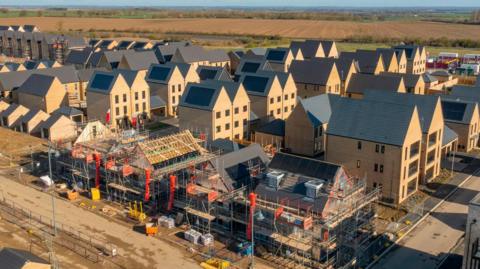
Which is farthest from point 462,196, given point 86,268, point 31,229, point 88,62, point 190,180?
point 88,62

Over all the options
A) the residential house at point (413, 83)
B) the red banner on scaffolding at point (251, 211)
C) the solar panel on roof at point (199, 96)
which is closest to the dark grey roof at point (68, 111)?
the solar panel on roof at point (199, 96)

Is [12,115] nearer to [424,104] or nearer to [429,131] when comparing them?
[424,104]

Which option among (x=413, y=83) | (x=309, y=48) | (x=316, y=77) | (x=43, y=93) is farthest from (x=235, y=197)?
(x=309, y=48)

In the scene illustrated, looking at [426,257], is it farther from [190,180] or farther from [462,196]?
[190,180]

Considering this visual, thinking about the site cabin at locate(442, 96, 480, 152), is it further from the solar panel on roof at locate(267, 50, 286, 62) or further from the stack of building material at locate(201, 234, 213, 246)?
the solar panel on roof at locate(267, 50, 286, 62)

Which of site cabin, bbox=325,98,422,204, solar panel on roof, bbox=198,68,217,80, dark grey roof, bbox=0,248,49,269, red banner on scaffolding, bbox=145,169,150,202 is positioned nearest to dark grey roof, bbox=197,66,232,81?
solar panel on roof, bbox=198,68,217,80

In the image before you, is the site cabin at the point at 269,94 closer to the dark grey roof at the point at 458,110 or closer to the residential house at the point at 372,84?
the residential house at the point at 372,84
